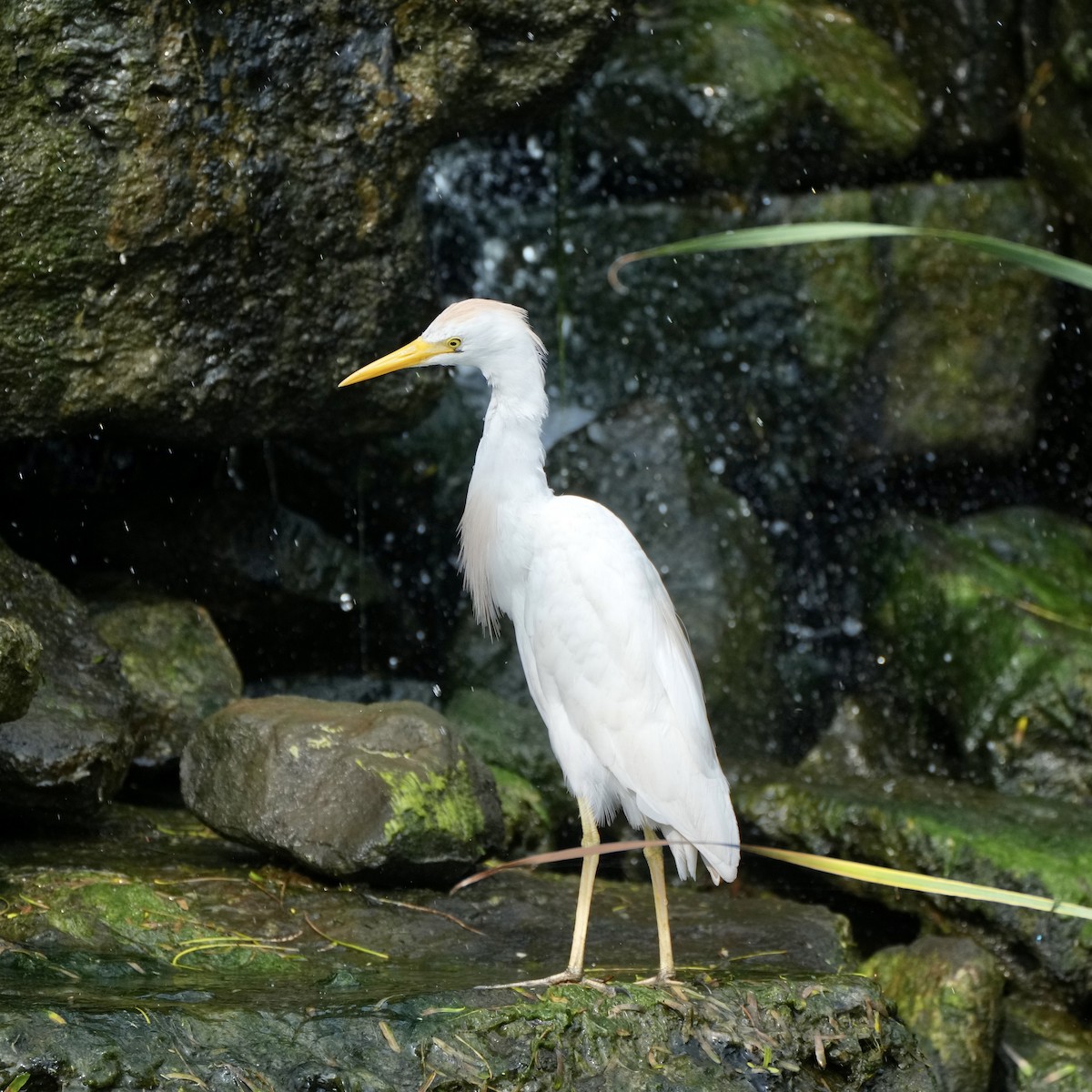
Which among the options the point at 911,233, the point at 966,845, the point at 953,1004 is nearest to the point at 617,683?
the point at 953,1004

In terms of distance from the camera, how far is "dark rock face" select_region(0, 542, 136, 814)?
3.91 m

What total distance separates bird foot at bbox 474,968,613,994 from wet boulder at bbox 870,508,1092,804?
308 cm

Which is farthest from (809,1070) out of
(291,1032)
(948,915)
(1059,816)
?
(1059,816)

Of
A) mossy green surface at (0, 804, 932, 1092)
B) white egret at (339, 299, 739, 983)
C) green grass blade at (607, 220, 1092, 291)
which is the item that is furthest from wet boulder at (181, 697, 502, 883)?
green grass blade at (607, 220, 1092, 291)

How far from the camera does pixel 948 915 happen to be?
471cm

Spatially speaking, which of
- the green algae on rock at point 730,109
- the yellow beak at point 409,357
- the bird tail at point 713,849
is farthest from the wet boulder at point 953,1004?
the green algae on rock at point 730,109

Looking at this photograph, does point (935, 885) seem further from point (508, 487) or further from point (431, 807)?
point (431, 807)

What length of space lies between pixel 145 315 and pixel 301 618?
176 centimetres

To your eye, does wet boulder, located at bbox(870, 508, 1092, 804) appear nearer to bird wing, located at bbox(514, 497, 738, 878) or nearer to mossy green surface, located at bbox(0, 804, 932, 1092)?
mossy green surface, located at bbox(0, 804, 932, 1092)

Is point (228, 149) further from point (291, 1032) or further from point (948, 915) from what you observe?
point (948, 915)

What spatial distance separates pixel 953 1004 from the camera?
4.22 metres

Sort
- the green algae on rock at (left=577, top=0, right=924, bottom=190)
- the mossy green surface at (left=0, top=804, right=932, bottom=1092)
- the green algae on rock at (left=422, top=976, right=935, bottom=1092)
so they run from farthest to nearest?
1. the green algae on rock at (left=577, top=0, right=924, bottom=190)
2. the green algae on rock at (left=422, top=976, right=935, bottom=1092)
3. the mossy green surface at (left=0, top=804, right=932, bottom=1092)

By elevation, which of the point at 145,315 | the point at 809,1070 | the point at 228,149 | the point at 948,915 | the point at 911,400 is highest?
the point at 228,149

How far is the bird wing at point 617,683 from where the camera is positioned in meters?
3.50
